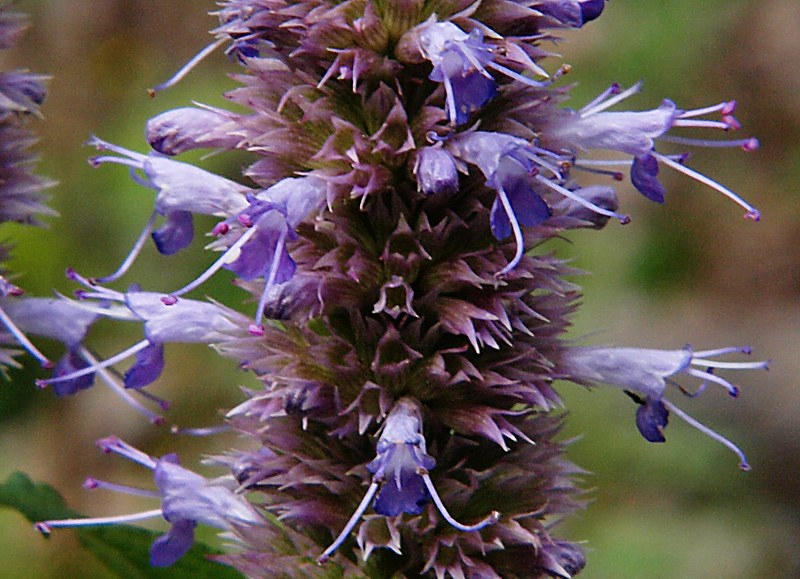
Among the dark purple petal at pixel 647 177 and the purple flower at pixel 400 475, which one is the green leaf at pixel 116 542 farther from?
the dark purple petal at pixel 647 177

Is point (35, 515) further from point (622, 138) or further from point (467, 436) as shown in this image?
point (622, 138)

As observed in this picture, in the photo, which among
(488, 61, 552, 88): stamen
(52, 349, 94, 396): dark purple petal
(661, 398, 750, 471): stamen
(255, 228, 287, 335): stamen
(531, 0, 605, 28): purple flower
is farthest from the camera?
(52, 349, 94, 396): dark purple petal

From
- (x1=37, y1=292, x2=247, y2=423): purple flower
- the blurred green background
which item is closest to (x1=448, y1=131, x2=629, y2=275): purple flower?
(x1=37, y1=292, x2=247, y2=423): purple flower

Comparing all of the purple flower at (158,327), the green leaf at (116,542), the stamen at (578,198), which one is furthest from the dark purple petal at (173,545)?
the stamen at (578,198)

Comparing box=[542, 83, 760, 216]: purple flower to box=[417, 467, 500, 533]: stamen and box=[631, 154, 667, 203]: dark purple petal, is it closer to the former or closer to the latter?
box=[631, 154, 667, 203]: dark purple petal

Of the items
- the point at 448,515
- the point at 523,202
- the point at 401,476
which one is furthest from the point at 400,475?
the point at 523,202
